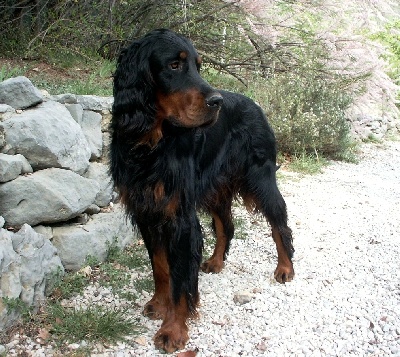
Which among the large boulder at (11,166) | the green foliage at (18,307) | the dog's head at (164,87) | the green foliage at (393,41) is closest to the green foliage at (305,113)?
the large boulder at (11,166)

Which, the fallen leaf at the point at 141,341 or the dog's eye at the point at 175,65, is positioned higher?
the dog's eye at the point at 175,65

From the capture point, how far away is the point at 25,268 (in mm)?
2830

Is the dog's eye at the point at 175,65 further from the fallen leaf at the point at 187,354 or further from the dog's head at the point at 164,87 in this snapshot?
the fallen leaf at the point at 187,354

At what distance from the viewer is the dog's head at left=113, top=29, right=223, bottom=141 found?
238 cm

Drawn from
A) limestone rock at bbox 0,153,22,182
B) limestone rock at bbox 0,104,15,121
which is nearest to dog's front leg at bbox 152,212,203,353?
limestone rock at bbox 0,153,22,182

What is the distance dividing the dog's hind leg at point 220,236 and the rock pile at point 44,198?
68 centimetres

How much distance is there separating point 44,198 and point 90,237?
415mm

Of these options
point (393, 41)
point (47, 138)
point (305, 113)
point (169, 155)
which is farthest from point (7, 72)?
point (393, 41)

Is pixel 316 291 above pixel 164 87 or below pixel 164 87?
below

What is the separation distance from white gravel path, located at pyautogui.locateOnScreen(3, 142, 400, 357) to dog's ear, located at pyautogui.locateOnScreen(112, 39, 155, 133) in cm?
118

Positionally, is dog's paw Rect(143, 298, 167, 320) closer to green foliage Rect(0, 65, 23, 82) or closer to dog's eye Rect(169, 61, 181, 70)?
dog's eye Rect(169, 61, 181, 70)

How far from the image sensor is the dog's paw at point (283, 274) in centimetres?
355

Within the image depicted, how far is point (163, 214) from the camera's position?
2641mm

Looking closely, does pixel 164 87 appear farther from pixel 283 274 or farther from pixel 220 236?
pixel 283 274
